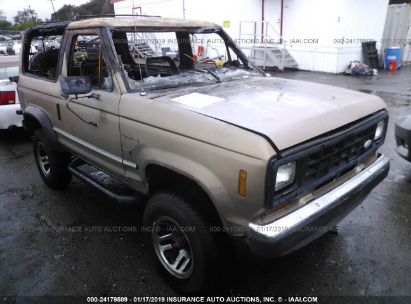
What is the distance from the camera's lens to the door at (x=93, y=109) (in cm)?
293

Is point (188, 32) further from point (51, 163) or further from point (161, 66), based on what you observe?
point (51, 163)

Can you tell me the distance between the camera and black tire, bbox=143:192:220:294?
234 centimetres

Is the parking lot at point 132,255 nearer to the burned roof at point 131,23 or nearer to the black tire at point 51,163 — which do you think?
the black tire at point 51,163

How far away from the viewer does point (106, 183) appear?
11.0ft

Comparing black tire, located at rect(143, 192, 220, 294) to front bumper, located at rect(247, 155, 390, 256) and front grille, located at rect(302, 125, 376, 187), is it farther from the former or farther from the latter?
front grille, located at rect(302, 125, 376, 187)

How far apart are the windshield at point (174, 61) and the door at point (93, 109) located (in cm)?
20

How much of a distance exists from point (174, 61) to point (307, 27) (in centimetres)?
1196

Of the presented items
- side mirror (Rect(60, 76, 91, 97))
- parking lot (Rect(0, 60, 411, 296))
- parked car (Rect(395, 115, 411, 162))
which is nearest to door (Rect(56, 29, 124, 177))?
side mirror (Rect(60, 76, 91, 97))

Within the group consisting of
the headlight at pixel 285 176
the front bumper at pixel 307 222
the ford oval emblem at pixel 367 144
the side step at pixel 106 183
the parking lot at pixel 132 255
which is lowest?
the parking lot at pixel 132 255

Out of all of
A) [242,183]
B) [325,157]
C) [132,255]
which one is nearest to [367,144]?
[325,157]

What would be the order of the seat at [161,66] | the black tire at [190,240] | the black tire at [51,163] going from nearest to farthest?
the black tire at [190,240]
the seat at [161,66]
the black tire at [51,163]

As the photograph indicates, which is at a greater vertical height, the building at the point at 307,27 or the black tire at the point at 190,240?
the building at the point at 307,27

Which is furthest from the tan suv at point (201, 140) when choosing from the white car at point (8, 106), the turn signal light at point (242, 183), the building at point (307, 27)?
the building at point (307, 27)

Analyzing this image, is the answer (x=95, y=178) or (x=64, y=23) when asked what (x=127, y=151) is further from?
(x=64, y=23)
